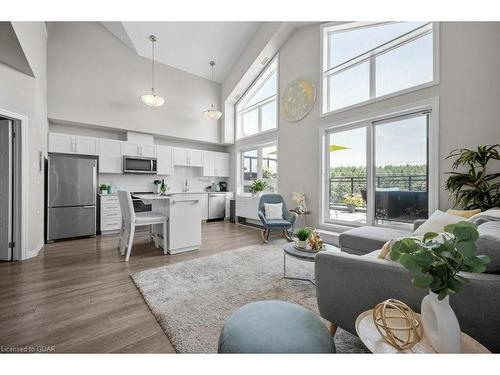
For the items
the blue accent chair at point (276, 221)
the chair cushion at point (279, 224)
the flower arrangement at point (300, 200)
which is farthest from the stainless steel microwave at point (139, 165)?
the flower arrangement at point (300, 200)

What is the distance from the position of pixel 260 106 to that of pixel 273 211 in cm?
313

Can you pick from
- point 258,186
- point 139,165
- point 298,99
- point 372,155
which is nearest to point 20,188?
point 139,165

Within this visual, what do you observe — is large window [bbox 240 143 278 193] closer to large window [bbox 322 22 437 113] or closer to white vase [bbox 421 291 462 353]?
large window [bbox 322 22 437 113]

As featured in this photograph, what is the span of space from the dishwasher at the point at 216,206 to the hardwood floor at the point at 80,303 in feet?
9.42

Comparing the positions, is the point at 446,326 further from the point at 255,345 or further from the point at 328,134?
the point at 328,134

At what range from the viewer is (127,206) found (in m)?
3.13

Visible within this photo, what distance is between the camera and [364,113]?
363cm

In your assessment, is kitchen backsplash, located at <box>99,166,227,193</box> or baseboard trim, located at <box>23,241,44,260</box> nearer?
baseboard trim, located at <box>23,241,44,260</box>

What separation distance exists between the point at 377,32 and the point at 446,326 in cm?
445

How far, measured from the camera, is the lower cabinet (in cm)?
455

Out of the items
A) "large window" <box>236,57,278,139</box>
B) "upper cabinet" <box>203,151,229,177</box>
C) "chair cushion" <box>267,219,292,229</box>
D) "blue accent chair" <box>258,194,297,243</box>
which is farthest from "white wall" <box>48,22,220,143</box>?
"chair cushion" <box>267,219,292,229</box>

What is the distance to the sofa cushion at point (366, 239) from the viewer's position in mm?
2418

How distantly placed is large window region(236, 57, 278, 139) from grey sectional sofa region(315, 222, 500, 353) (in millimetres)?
4429
